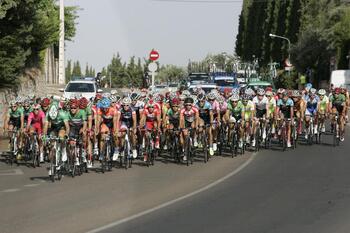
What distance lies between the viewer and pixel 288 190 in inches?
505

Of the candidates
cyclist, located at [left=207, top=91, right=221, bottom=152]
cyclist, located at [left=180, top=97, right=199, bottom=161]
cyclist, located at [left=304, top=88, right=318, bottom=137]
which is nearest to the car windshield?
cyclist, located at [left=304, top=88, right=318, bottom=137]

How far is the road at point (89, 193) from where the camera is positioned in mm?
10156

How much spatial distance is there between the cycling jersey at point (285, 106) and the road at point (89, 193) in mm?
4470

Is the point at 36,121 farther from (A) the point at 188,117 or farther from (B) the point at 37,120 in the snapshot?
(A) the point at 188,117

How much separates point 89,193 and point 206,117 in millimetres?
7621

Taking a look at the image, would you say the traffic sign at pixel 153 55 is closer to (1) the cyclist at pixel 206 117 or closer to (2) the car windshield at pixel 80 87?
(2) the car windshield at pixel 80 87

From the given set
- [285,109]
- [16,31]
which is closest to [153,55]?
[16,31]

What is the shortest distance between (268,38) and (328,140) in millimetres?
81694

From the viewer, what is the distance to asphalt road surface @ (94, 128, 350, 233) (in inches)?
375

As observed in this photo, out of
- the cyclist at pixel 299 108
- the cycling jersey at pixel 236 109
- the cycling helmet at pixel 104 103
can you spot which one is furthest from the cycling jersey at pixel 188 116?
the cyclist at pixel 299 108

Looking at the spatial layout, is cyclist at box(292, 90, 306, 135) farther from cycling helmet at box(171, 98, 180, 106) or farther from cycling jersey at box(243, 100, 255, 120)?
cycling helmet at box(171, 98, 180, 106)

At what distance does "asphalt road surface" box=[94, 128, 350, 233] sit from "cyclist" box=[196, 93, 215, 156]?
2559mm

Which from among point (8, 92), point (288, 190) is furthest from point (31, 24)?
point (288, 190)

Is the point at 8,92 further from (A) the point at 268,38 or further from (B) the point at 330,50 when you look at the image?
(A) the point at 268,38
